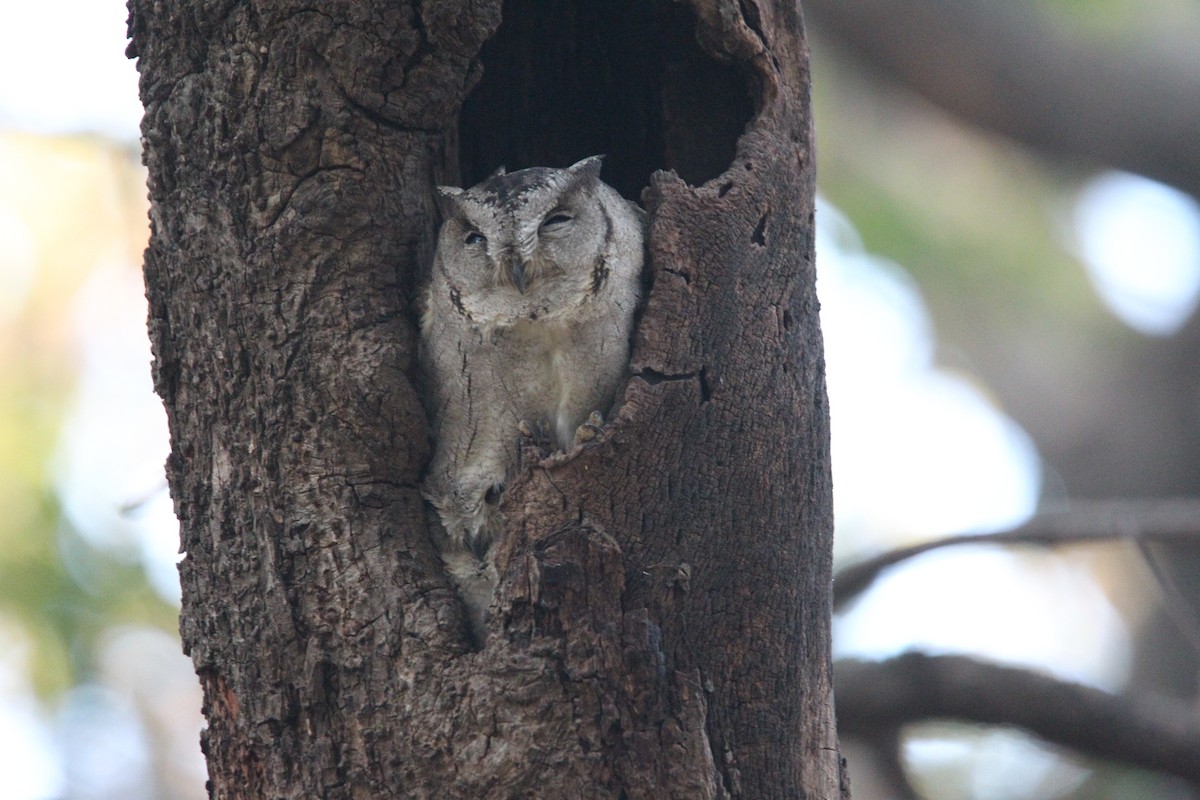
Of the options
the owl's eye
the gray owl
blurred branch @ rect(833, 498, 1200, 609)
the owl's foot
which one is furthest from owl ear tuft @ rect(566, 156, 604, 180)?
blurred branch @ rect(833, 498, 1200, 609)

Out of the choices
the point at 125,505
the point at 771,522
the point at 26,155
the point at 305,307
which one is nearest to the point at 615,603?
the point at 771,522

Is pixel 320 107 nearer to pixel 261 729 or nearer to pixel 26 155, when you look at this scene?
pixel 261 729

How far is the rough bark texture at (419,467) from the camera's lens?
8.16ft

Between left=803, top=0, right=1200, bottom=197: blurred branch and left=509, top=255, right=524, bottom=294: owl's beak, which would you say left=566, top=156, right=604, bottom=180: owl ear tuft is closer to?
left=509, top=255, right=524, bottom=294: owl's beak

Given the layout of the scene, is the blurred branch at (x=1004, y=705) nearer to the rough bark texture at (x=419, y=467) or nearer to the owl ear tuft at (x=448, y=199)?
the rough bark texture at (x=419, y=467)

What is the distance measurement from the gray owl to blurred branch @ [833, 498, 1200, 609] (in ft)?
5.69

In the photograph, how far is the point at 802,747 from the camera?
8.80 ft

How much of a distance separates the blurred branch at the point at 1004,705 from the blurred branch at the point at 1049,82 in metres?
3.92

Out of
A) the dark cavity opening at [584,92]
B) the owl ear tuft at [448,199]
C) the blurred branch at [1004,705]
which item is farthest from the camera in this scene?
the blurred branch at [1004,705]

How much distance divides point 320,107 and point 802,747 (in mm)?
1883

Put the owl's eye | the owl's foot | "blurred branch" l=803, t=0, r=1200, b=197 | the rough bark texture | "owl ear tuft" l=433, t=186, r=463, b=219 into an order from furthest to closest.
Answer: "blurred branch" l=803, t=0, r=1200, b=197
the owl's eye
"owl ear tuft" l=433, t=186, r=463, b=219
the owl's foot
the rough bark texture

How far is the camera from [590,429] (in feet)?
9.20

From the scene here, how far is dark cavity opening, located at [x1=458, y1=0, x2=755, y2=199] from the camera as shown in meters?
3.55

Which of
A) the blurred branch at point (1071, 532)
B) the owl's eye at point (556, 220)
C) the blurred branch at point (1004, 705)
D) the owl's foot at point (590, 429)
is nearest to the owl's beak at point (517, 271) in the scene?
the owl's eye at point (556, 220)
